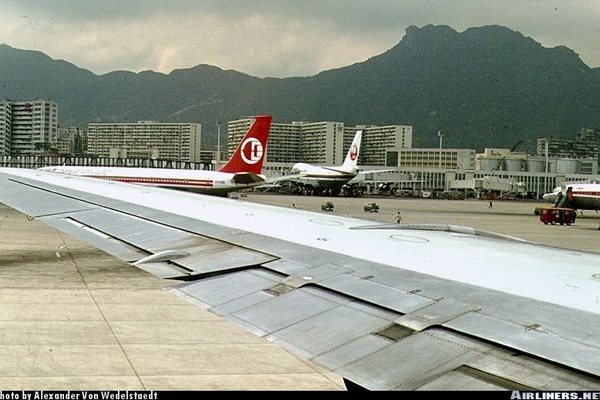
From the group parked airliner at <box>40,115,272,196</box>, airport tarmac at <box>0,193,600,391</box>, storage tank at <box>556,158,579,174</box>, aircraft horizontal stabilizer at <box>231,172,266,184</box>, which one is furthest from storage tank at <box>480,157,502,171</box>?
airport tarmac at <box>0,193,600,391</box>

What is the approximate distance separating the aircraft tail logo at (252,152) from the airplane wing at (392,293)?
4416 cm

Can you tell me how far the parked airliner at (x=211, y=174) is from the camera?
49.4 metres

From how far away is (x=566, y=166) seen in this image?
183 metres

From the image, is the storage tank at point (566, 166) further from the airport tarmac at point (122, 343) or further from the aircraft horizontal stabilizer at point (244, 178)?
the airport tarmac at point (122, 343)

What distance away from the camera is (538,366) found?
12.1ft

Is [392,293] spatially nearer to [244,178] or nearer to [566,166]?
[244,178]

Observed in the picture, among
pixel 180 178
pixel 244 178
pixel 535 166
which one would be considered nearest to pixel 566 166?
pixel 535 166

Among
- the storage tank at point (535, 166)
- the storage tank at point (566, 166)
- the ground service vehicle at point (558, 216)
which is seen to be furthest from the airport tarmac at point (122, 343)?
the storage tank at point (566, 166)

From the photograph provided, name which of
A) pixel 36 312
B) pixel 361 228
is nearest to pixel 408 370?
pixel 361 228

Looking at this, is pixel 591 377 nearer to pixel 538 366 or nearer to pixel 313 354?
pixel 538 366

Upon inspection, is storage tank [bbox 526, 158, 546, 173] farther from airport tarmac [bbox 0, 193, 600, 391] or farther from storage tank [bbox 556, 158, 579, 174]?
airport tarmac [bbox 0, 193, 600, 391]

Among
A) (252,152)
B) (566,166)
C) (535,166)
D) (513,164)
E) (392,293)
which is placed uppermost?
(513,164)

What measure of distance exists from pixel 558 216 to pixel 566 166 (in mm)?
141121

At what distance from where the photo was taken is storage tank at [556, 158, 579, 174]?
180 m
